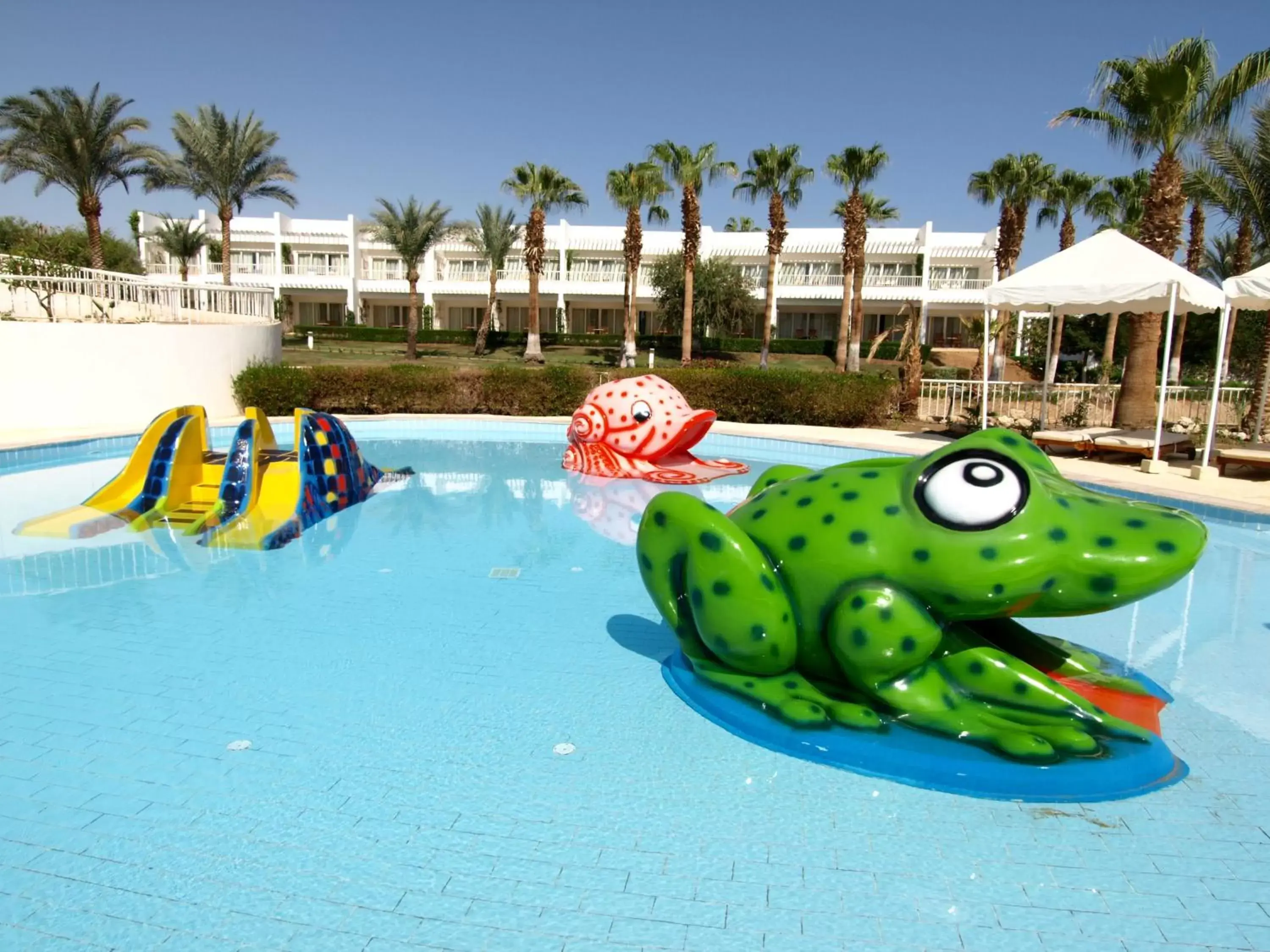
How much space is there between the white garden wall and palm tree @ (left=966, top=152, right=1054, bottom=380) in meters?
30.7

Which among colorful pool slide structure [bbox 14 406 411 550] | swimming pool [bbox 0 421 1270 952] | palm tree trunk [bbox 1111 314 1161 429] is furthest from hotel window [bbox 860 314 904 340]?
swimming pool [bbox 0 421 1270 952]

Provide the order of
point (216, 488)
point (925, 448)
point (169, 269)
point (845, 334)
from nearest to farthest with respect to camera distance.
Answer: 1. point (216, 488)
2. point (925, 448)
3. point (845, 334)
4. point (169, 269)

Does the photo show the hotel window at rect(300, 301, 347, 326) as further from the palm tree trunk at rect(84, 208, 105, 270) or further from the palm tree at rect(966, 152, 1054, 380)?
the palm tree at rect(966, 152, 1054, 380)

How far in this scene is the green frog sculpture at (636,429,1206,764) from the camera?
399 centimetres

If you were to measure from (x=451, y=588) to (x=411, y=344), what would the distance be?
132 feet

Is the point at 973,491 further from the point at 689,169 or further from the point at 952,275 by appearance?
the point at 952,275

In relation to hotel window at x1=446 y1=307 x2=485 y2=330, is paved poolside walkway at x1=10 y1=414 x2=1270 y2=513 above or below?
below

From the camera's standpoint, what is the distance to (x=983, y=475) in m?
4.11

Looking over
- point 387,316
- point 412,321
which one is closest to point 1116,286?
point 412,321

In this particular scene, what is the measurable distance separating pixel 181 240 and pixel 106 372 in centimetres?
4280

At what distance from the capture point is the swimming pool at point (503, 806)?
3225 mm

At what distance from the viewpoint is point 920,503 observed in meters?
4.20

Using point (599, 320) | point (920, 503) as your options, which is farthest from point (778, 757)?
point (599, 320)

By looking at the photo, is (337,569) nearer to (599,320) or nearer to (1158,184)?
(1158,184)
